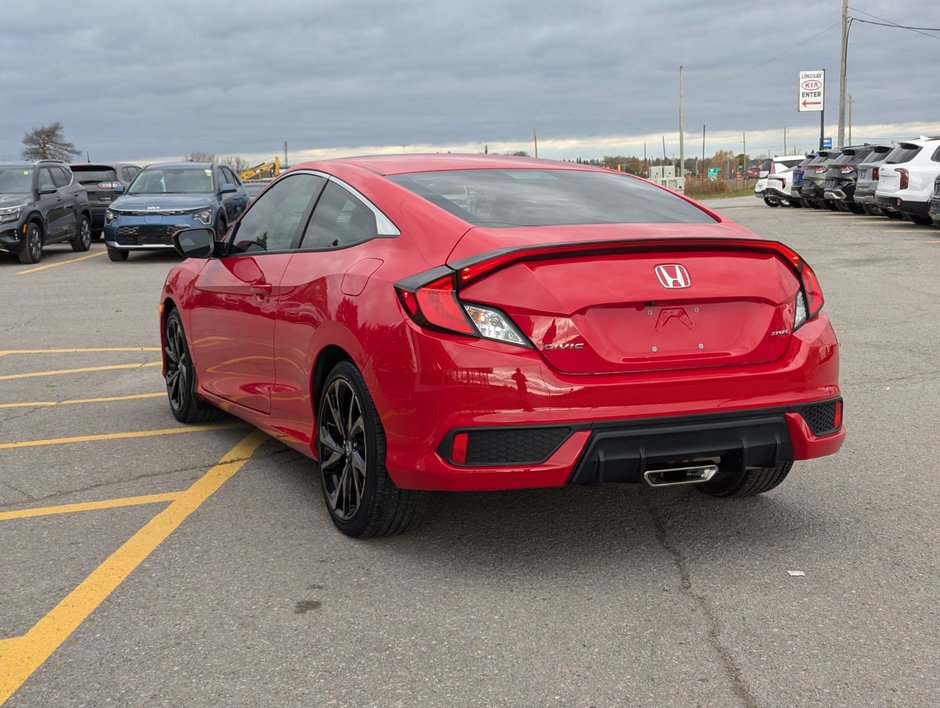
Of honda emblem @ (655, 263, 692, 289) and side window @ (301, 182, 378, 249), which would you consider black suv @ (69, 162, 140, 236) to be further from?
honda emblem @ (655, 263, 692, 289)

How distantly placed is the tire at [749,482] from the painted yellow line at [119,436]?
3225 millimetres

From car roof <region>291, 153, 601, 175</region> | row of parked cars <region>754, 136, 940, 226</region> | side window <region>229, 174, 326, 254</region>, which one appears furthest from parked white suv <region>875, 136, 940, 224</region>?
side window <region>229, 174, 326, 254</region>

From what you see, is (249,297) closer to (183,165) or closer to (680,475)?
(680,475)

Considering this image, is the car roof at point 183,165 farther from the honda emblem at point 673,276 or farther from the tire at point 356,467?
the honda emblem at point 673,276

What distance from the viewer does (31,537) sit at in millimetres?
4895

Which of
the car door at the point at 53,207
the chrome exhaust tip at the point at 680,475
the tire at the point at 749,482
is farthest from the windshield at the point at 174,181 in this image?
the chrome exhaust tip at the point at 680,475

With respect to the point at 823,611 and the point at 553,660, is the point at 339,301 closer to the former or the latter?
the point at 553,660

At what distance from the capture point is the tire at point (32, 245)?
68.2 feet

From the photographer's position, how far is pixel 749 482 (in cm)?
508

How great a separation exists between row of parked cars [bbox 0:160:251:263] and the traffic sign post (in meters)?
51.7

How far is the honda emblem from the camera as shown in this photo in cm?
415

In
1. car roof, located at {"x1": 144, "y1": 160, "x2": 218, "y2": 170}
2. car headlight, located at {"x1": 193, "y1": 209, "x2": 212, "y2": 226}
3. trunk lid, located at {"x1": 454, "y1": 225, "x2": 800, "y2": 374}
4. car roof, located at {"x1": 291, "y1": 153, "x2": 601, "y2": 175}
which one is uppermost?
car roof, located at {"x1": 291, "y1": 153, "x2": 601, "y2": 175}

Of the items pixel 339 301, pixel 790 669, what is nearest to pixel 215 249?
pixel 339 301

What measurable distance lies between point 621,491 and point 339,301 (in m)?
1.66
